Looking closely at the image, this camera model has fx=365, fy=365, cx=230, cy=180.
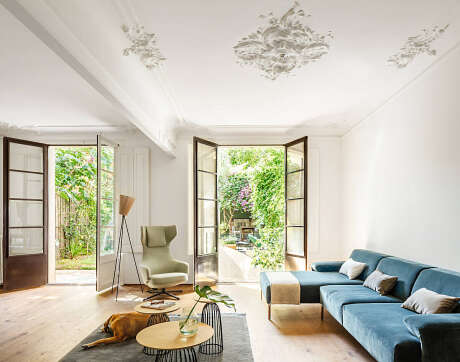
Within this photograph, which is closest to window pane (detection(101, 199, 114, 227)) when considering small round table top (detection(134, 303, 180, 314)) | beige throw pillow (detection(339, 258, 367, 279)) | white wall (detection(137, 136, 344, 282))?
white wall (detection(137, 136, 344, 282))

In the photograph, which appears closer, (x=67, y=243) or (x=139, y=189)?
(x=139, y=189)

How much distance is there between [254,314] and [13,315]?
2970 mm

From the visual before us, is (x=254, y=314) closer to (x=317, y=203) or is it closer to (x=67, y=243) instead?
(x=317, y=203)

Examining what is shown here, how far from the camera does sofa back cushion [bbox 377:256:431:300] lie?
3383mm

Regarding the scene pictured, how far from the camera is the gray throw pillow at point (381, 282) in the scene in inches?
143

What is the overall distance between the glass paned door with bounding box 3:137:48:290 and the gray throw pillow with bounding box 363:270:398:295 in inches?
207

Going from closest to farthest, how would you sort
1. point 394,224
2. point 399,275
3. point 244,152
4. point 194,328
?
point 194,328 → point 399,275 → point 394,224 → point 244,152

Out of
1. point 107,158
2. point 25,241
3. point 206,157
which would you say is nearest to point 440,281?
point 206,157

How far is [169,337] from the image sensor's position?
2777mm

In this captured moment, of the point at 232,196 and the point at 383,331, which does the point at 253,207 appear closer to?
the point at 232,196

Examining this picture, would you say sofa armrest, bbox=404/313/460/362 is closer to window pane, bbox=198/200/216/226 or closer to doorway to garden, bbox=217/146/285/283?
window pane, bbox=198/200/216/226

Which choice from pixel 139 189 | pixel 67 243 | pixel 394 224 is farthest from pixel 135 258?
pixel 394 224

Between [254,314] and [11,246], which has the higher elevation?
[11,246]

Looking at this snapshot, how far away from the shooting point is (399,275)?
11.8 feet
